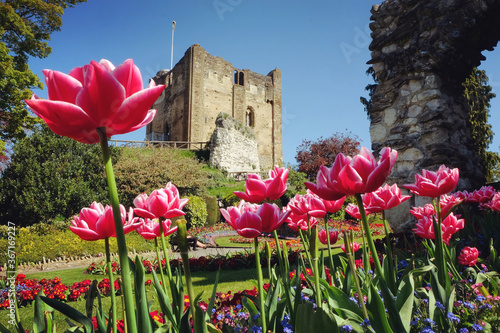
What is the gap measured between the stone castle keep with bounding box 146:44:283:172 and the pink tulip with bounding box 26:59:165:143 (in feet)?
79.2

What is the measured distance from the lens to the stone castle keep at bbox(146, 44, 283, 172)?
29.3 meters

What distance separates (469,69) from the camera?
15.7 feet

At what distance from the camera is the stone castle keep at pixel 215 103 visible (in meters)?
29.3

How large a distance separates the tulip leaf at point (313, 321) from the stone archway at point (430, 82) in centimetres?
402

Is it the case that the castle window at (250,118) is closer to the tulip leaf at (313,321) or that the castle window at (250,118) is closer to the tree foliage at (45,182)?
the tree foliage at (45,182)

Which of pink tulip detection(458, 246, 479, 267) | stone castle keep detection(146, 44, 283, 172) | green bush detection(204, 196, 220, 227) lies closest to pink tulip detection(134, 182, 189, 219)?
pink tulip detection(458, 246, 479, 267)

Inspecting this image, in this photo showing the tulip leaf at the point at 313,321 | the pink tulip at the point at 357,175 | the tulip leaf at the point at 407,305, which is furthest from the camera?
the tulip leaf at the point at 407,305

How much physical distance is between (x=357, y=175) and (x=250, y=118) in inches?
1339

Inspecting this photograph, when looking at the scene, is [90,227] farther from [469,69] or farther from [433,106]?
[469,69]

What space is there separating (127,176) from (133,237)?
4.61 metres

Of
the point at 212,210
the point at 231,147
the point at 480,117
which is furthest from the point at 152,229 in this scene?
the point at 231,147

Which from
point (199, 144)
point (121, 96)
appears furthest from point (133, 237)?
point (199, 144)

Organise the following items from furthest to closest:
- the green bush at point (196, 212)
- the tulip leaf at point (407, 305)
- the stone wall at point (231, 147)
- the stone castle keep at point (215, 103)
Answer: the stone castle keep at point (215, 103) < the stone wall at point (231, 147) < the green bush at point (196, 212) < the tulip leaf at point (407, 305)

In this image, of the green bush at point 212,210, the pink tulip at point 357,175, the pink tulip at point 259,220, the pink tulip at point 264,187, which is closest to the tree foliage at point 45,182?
the green bush at point 212,210
